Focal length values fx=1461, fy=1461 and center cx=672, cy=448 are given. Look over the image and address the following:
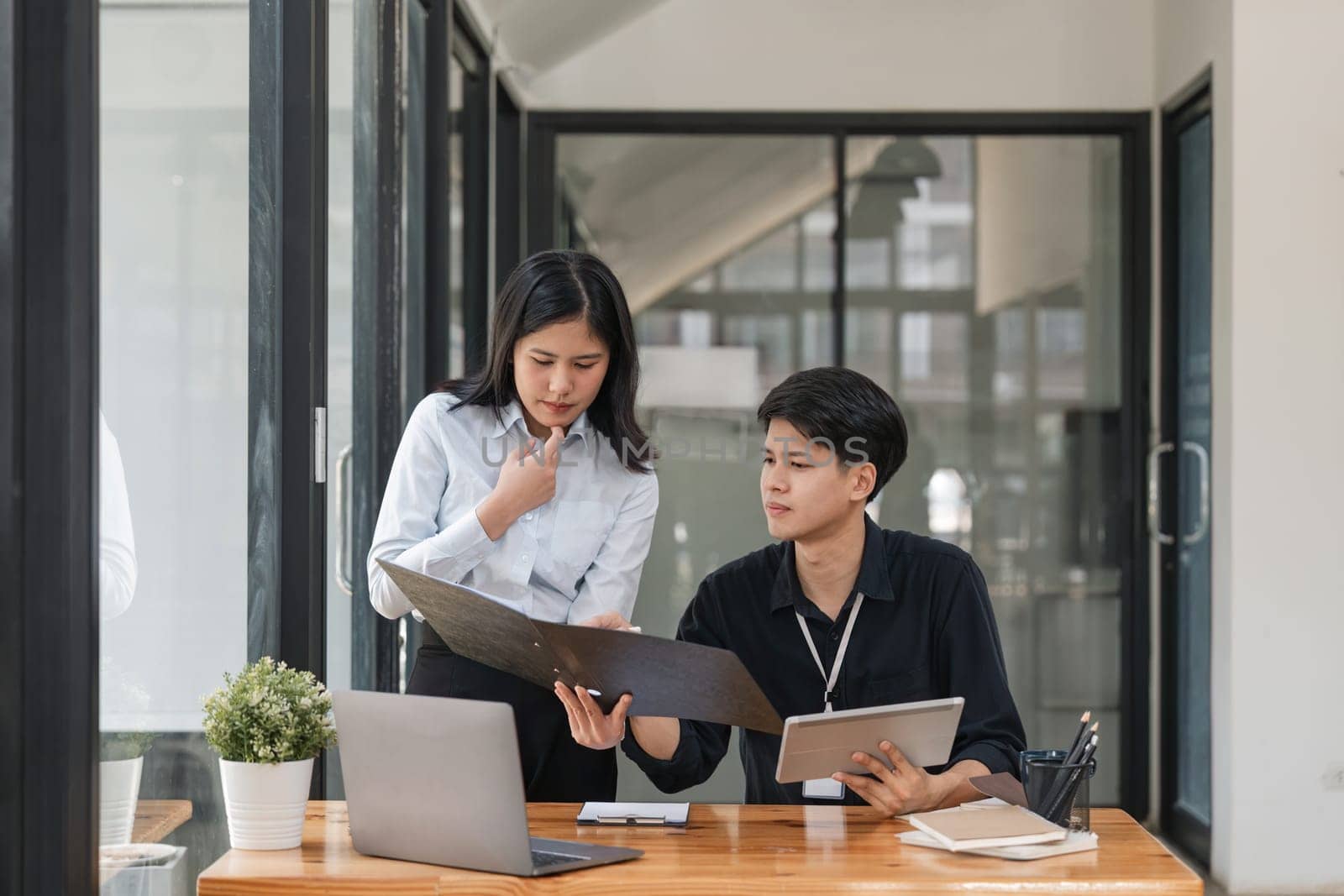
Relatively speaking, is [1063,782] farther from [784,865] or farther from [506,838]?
[506,838]

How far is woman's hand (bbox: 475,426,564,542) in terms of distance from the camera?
2.00 m

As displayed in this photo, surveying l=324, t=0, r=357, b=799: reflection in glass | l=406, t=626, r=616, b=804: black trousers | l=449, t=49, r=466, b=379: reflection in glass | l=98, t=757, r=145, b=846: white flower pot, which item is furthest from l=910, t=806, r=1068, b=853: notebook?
l=449, t=49, r=466, b=379: reflection in glass

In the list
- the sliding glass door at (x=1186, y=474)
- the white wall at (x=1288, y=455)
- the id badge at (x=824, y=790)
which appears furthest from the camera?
the sliding glass door at (x=1186, y=474)

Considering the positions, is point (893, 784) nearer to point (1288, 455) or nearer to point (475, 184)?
point (1288, 455)

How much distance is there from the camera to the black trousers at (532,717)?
2.08m

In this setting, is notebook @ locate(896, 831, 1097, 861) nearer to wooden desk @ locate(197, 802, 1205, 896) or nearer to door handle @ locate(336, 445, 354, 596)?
wooden desk @ locate(197, 802, 1205, 896)

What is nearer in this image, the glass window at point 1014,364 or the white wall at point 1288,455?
the white wall at point 1288,455

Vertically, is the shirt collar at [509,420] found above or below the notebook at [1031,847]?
above

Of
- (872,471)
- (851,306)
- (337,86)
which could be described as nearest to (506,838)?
(872,471)

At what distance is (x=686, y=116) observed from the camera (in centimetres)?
468

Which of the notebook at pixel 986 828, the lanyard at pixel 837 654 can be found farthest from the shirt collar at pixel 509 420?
the notebook at pixel 986 828

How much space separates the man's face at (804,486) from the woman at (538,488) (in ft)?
0.69

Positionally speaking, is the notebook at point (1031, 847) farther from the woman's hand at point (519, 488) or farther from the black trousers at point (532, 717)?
the woman's hand at point (519, 488)

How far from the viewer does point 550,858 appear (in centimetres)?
150
